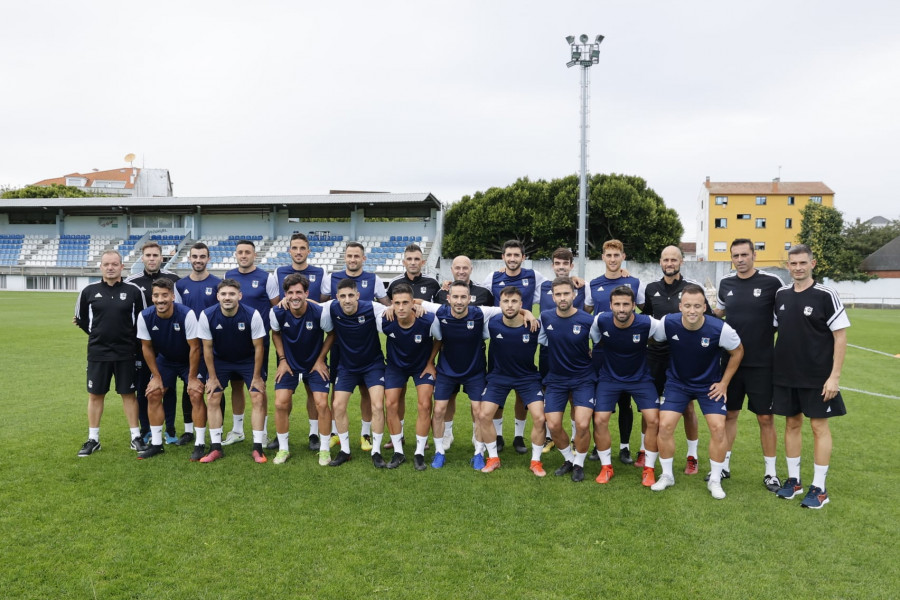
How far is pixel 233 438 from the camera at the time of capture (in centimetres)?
583

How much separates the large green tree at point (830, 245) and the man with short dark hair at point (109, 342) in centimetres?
4234

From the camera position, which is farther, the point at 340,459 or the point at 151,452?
the point at 151,452

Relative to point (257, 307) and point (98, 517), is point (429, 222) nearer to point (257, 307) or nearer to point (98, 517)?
point (257, 307)

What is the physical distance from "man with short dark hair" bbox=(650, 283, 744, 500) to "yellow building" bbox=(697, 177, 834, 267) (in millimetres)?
49324

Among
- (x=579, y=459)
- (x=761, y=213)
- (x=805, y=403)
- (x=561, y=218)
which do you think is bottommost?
(x=579, y=459)

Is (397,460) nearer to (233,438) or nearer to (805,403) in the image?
(233,438)

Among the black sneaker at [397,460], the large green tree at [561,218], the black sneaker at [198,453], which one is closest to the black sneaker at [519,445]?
the black sneaker at [397,460]

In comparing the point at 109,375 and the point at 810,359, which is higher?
the point at 810,359

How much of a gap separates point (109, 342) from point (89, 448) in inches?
39.5

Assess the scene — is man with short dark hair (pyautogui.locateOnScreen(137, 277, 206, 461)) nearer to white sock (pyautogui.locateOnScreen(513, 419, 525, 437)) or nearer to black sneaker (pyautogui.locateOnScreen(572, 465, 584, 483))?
white sock (pyautogui.locateOnScreen(513, 419, 525, 437))

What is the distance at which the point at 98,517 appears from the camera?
3902mm

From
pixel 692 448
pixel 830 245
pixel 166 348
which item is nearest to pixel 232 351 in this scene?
pixel 166 348

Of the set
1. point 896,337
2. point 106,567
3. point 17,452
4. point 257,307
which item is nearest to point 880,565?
point 106,567

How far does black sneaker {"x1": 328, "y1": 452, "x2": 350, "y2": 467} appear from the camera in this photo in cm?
511
